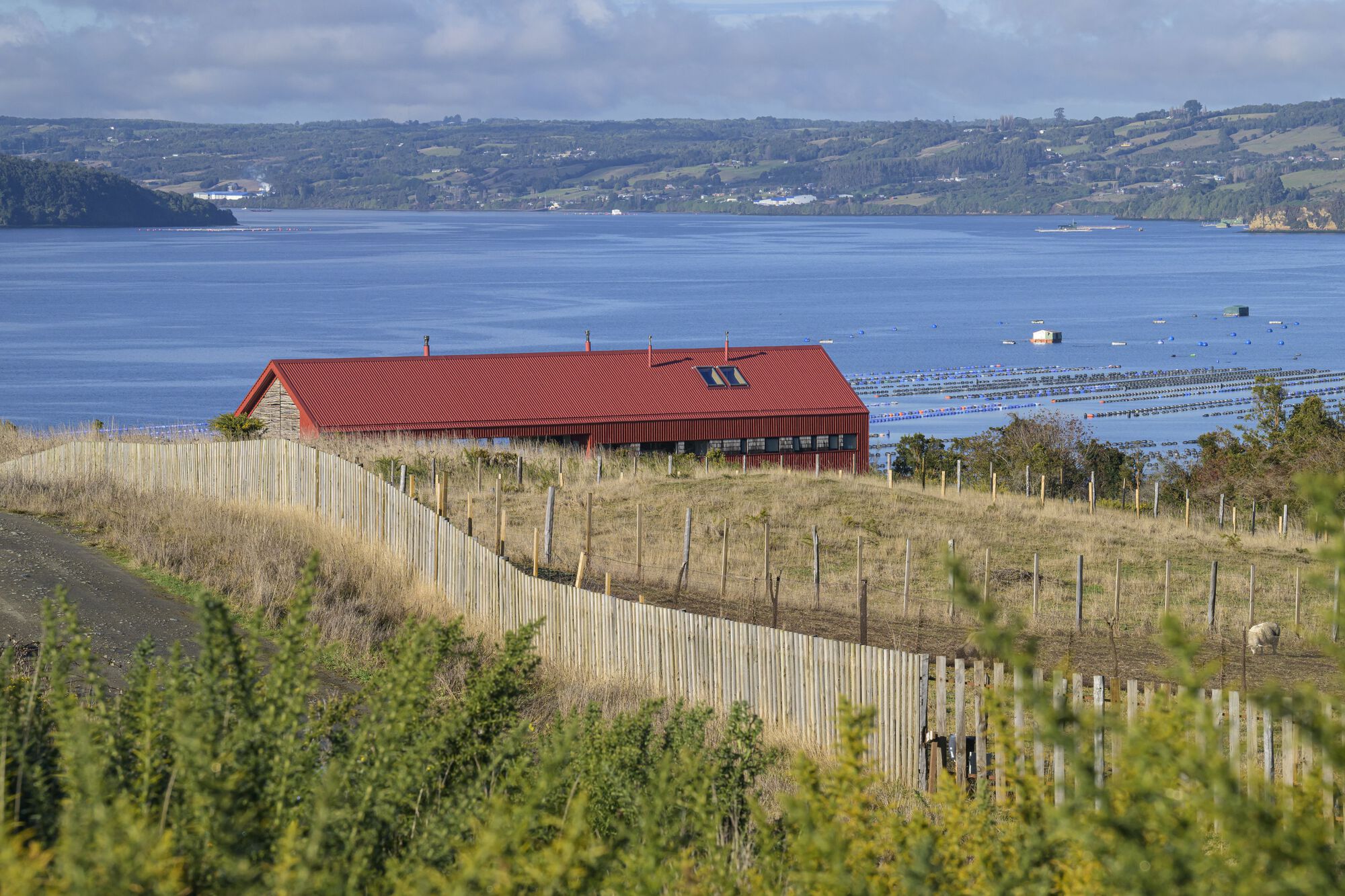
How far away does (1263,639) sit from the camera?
19266 millimetres

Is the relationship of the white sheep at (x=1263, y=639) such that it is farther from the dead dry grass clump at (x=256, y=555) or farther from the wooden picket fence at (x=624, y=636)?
the dead dry grass clump at (x=256, y=555)

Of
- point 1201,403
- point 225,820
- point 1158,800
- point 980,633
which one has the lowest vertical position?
point 1201,403

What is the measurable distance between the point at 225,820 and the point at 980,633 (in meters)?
2.36

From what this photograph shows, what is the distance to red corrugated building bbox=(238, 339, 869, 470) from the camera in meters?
40.8

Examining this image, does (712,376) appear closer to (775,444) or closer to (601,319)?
(775,444)

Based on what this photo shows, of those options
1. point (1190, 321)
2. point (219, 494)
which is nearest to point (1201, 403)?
point (1190, 321)

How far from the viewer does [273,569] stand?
1716 cm

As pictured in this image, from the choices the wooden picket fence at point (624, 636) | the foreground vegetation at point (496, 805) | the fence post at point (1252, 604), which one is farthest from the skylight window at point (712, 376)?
the foreground vegetation at point (496, 805)

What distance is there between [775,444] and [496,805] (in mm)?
39431

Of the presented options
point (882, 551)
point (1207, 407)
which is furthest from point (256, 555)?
point (1207, 407)

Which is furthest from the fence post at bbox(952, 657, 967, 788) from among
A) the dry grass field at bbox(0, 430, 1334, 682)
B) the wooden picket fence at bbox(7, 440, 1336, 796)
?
the dry grass field at bbox(0, 430, 1334, 682)

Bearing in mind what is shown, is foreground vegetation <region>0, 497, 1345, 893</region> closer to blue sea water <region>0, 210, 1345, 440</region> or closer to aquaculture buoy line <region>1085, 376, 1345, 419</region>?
blue sea water <region>0, 210, 1345, 440</region>

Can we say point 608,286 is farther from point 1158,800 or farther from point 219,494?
point 1158,800

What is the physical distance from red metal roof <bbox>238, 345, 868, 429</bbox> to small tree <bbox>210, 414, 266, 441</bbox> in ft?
4.21
